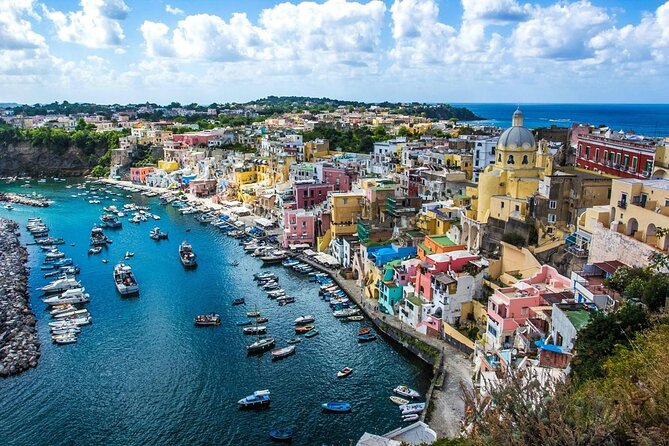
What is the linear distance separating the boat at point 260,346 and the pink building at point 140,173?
61.3 m

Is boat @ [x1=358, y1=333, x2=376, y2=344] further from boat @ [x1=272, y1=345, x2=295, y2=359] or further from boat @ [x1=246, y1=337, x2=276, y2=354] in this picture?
boat @ [x1=246, y1=337, x2=276, y2=354]

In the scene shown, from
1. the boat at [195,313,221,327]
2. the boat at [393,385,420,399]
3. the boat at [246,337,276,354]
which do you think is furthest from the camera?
the boat at [195,313,221,327]

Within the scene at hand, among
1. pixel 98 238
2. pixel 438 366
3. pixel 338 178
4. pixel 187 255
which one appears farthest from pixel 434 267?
pixel 98 238

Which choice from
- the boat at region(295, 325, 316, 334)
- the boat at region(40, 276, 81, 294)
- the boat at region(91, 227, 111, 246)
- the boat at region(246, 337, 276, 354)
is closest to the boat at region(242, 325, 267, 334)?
the boat at region(246, 337, 276, 354)

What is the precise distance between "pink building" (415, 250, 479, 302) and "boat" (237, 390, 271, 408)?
32.3 feet

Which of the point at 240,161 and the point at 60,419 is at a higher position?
the point at 240,161

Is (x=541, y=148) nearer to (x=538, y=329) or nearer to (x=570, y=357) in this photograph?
(x=538, y=329)

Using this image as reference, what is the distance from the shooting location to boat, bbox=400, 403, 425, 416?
22.3 meters

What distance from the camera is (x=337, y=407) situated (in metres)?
23.0

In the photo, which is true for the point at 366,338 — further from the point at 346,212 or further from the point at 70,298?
the point at 70,298

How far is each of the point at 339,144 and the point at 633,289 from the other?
60.2m

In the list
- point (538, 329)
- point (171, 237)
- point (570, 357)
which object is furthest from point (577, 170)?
point (171, 237)

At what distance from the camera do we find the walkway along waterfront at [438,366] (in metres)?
21.5

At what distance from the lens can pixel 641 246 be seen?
22469mm
